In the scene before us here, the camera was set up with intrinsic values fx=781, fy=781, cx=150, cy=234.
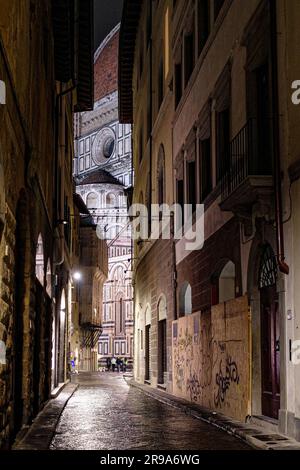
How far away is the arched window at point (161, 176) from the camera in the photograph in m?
27.6

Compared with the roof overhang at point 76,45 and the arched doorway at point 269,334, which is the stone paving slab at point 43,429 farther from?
the roof overhang at point 76,45

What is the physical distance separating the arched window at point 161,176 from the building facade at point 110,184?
38.5m

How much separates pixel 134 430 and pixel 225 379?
305 centimetres

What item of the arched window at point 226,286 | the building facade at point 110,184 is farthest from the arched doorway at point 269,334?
the building facade at point 110,184

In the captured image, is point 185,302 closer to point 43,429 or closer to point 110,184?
point 43,429

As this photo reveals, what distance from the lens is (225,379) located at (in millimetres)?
15750

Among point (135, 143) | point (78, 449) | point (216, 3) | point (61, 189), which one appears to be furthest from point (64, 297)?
point (78, 449)

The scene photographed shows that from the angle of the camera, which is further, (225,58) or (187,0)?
(187,0)

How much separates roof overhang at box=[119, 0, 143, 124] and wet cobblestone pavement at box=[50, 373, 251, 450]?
2193 centimetres

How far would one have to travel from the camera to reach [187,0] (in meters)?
22.3

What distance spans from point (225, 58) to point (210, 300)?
5471 mm

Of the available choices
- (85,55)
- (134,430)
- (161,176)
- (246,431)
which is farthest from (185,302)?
(85,55)


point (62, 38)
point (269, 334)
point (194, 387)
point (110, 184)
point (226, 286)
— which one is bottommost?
point (194, 387)

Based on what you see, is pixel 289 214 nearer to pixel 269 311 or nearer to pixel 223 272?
pixel 269 311
